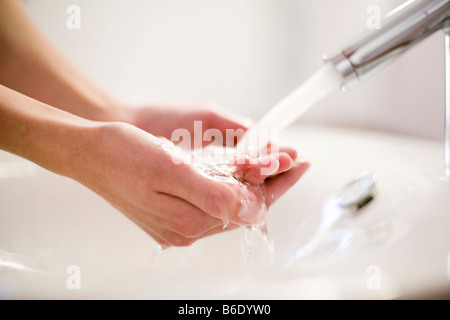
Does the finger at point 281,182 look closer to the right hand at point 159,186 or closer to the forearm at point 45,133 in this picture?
the right hand at point 159,186

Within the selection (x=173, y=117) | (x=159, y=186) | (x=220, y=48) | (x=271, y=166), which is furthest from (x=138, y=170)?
(x=220, y=48)

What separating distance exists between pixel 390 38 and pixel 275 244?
0.25 meters

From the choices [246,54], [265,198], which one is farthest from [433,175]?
[246,54]

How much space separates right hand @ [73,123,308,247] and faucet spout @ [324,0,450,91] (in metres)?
0.11

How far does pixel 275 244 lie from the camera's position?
520 millimetres

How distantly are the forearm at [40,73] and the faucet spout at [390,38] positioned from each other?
33 cm

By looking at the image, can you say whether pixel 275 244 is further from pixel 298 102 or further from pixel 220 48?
pixel 220 48

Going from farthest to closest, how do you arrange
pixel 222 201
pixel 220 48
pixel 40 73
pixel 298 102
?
pixel 220 48 < pixel 40 73 < pixel 298 102 < pixel 222 201

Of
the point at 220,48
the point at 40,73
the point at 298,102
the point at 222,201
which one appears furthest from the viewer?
the point at 220,48

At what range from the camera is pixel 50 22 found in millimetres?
940

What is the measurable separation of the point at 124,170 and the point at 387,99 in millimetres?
592

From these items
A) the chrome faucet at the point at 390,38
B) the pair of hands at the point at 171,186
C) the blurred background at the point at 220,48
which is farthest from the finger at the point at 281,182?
the blurred background at the point at 220,48

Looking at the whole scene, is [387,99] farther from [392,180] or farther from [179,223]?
[179,223]

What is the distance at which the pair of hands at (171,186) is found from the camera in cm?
37
